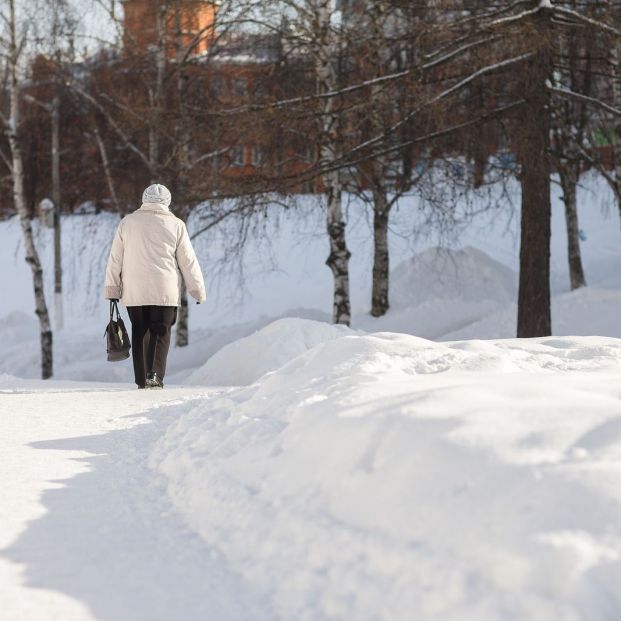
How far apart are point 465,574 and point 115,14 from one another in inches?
740

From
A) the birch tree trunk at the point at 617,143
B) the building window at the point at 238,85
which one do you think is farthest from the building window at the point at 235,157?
the birch tree trunk at the point at 617,143

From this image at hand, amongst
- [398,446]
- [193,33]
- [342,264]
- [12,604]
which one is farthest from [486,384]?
[193,33]

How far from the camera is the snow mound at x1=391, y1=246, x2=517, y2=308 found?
24688mm

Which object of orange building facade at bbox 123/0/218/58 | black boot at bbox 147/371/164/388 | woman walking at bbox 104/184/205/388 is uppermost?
orange building facade at bbox 123/0/218/58

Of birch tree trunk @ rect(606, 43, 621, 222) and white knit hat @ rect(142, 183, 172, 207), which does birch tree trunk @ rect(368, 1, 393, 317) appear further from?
white knit hat @ rect(142, 183, 172, 207)

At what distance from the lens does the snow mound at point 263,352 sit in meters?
11.2

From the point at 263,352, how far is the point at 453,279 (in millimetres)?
14734

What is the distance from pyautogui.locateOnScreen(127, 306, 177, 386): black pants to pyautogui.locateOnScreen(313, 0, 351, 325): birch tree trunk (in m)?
5.24

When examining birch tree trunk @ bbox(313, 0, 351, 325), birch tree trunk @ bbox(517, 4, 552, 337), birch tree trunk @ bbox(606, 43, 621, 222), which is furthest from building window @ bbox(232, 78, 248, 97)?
birch tree trunk @ bbox(517, 4, 552, 337)

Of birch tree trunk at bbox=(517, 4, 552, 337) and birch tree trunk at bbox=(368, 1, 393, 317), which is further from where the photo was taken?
birch tree trunk at bbox=(368, 1, 393, 317)

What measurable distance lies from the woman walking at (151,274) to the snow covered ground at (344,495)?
1.97 metres

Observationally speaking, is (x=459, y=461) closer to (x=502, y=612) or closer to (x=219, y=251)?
(x=502, y=612)

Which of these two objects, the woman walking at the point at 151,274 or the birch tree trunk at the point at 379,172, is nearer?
the woman walking at the point at 151,274

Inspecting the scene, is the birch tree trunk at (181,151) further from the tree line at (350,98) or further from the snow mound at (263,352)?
the snow mound at (263,352)
